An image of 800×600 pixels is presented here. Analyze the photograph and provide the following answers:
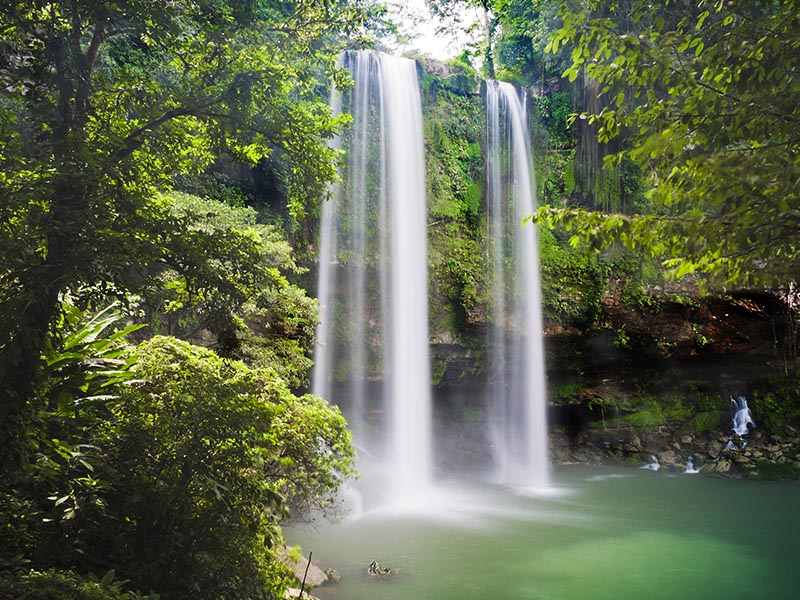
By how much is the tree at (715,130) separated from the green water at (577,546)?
5.08m

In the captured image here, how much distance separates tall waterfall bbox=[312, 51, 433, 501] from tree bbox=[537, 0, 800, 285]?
10.8 m

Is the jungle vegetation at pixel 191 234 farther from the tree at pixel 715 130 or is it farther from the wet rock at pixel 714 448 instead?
the wet rock at pixel 714 448

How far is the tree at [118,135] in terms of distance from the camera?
10.6ft

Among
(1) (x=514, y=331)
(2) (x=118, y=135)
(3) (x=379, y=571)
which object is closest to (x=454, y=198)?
(1) (x=514, y=331)

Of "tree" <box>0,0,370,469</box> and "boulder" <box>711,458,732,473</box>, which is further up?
"tree" <box>0,0,370,469</box>

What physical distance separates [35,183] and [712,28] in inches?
176

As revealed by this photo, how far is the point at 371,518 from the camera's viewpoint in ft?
33.9

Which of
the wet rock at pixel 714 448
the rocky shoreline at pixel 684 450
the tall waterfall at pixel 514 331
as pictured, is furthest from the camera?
the tall waterfall at pixel 514 331

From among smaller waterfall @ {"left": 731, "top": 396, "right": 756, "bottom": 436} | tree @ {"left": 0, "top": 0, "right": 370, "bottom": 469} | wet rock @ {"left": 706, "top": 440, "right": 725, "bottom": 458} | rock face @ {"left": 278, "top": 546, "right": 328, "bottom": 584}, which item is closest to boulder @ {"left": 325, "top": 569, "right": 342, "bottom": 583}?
rock face @ {"left": 278, "top": 546, "right": 328, "bottom": 584}

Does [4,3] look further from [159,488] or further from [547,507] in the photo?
[547,507]

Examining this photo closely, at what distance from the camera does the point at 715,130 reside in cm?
387

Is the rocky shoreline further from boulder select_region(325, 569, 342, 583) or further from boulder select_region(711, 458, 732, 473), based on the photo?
boulder select_region(325, 569, 342, 583)

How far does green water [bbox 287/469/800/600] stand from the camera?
7242 mm

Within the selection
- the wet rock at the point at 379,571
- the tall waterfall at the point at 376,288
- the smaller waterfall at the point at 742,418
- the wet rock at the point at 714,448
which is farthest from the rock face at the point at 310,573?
the smaller waterfall at the point at 742,418
